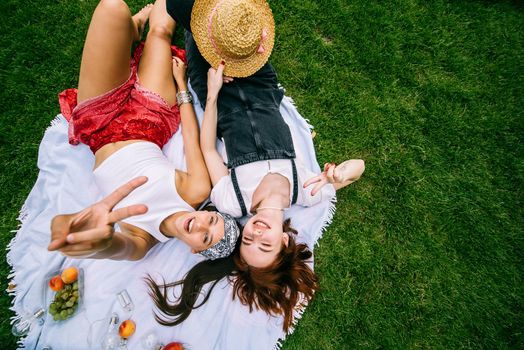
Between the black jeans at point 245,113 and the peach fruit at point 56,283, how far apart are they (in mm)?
2059

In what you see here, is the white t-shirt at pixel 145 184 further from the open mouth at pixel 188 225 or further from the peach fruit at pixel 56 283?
the peach fruit at pixel 56 283

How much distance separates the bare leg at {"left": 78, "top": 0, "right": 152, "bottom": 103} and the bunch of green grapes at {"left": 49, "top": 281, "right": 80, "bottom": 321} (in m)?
1.90

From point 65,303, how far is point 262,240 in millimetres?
2117

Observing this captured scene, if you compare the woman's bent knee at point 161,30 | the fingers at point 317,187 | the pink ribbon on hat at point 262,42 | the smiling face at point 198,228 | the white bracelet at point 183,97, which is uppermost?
the woman's bent knee at point 161,30

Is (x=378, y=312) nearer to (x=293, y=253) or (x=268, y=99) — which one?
(x=293, y=253)

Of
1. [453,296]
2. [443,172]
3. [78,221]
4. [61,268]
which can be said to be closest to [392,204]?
[443,172]

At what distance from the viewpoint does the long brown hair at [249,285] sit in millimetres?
3062

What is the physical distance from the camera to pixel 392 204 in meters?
3.88

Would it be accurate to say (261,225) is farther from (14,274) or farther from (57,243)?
(14,274)

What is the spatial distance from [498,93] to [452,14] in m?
1.22

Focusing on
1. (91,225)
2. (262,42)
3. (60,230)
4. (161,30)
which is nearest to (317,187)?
(262,42)

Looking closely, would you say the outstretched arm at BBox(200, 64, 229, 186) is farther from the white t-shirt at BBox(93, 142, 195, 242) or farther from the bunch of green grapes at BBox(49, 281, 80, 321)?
the bunch of green grapes at BBox(49, 281, 80, 321)

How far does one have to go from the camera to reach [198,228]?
268 centimetres

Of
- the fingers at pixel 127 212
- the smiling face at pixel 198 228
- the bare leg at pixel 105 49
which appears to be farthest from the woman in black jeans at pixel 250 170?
the fingers at pixel 127 212
